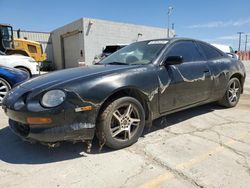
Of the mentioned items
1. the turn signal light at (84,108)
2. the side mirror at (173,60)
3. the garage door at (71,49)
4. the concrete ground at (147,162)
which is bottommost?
the concrete ground at (147,162)

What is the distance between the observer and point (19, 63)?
7289 millimetres

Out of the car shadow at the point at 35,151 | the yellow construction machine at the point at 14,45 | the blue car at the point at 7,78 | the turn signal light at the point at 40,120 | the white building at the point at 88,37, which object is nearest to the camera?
the turn signal light at the point at 40,120

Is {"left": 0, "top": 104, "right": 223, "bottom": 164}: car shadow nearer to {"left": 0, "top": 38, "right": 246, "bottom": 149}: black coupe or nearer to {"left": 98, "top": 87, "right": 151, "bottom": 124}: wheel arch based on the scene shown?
{"left": 0, "top": 38, "right": 246, "bottom": 149}: black coupe

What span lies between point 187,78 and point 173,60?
0.52m

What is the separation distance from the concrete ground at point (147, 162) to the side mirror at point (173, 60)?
1.08 m

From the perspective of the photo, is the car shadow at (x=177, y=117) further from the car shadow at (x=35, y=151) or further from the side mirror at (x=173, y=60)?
the side mirror at (x=173, y=60)

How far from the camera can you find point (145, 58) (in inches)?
148

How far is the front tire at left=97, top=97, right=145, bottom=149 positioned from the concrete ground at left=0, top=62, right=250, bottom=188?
0.45 feet

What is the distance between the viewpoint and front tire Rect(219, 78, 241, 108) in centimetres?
505

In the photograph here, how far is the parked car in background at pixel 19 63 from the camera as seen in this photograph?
277 inches

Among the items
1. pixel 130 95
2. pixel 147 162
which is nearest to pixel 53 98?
pixel 130 95

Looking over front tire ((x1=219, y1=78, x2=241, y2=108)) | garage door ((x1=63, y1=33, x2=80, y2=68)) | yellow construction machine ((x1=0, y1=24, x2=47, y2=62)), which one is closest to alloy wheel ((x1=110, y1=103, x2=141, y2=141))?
front tire ((x1=219, y1=78, x2=241, y2=108))

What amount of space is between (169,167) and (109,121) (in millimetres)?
895

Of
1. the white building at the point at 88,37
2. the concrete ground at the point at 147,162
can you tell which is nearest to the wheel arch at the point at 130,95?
the concrete ground at the point at 147,162
